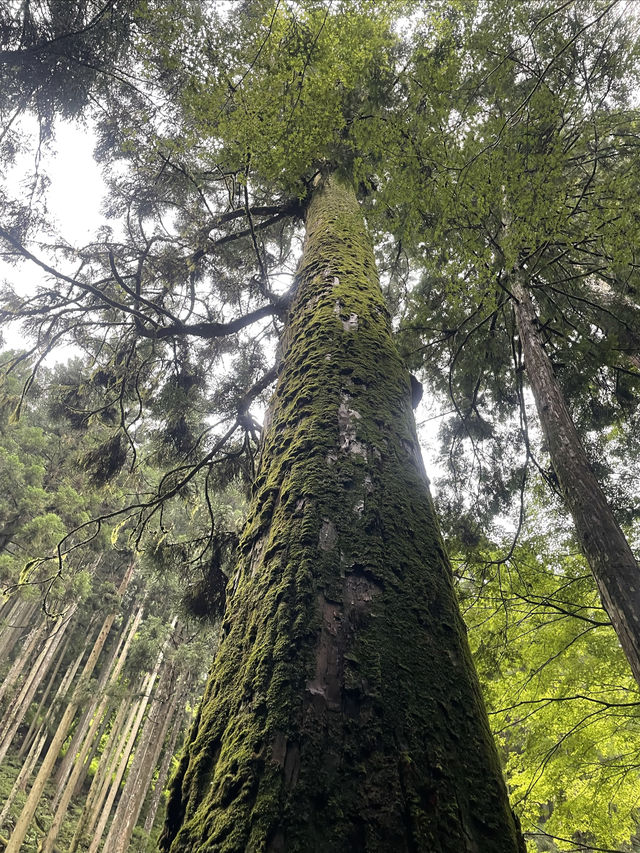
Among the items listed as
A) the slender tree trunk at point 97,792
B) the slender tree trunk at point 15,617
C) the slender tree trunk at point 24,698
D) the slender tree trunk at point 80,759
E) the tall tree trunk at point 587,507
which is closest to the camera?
the tall tree trunk at point 587,507

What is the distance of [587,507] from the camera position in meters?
3.45

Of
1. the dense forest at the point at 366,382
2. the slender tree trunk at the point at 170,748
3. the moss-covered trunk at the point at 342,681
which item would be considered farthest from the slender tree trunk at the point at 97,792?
the moss-covered trunk at the point at 342,681

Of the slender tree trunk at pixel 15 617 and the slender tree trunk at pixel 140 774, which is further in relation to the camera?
the slender tree trunk at pixel 15 617

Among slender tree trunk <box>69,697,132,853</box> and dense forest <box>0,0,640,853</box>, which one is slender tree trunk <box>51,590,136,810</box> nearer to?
slender tree trunk <box>69,697,132,853</box>

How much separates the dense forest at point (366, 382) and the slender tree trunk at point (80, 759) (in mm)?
14297

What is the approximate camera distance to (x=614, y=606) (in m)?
3.01

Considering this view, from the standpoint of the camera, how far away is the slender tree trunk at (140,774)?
1198cm

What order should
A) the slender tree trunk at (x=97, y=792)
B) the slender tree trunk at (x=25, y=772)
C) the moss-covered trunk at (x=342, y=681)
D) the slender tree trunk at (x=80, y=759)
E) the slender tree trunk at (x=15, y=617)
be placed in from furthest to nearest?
the slender tree trunk at (x=15, y=617) < the slender tree trunk at (x=97, y=792) < the slender tree trunk at (x=25, y=772) < the slender tree trunk at (x=80, y=759) < the moss-covered trunk at (x=342, y=681)

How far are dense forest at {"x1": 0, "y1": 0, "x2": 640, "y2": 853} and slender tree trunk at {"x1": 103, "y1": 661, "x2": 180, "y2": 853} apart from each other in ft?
33.2

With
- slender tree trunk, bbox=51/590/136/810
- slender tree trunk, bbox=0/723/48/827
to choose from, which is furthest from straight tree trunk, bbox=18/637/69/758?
slender tree trunk, bbox=51/590/136/810

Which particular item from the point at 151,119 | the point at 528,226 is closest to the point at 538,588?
the point at 528,226

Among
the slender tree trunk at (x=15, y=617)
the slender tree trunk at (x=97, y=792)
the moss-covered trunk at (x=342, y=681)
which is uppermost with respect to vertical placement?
the slender tree trunk at (x=15, y=617)

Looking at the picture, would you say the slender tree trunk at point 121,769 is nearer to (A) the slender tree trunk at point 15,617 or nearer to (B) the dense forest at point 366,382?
(A) the slender tree trunk at point 15,617

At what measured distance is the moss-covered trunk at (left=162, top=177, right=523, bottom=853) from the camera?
68cm
